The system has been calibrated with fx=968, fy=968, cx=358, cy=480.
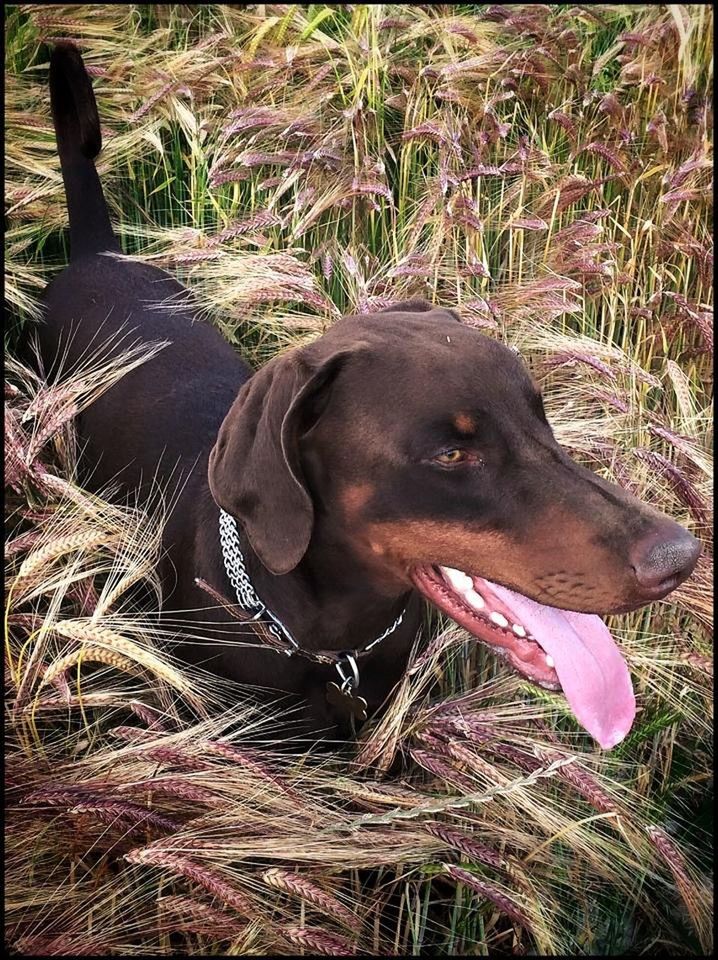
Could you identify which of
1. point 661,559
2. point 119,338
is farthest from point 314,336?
point 661,559

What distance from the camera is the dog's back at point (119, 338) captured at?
131 inches

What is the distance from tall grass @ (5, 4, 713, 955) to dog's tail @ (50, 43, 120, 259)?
0.52ft

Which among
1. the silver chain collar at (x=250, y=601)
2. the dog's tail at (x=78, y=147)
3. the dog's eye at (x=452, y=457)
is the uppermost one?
the dog's tail at (x=78, y=147)

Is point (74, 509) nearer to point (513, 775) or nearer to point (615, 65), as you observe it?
point (513, 775)

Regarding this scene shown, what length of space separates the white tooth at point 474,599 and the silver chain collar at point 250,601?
37 centimetres

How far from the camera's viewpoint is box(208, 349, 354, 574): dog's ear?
2.23 m

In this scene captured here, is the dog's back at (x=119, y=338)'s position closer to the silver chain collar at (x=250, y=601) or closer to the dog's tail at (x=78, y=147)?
the dog's tail at (x=78, y=147)

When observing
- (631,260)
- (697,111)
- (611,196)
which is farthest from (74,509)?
(697,111)

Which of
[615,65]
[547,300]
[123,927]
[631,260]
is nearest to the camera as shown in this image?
[123,927]

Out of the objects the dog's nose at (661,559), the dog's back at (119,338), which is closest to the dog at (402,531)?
the dog's nose at (661,559)

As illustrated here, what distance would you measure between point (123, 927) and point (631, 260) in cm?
277

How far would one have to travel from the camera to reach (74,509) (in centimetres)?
271

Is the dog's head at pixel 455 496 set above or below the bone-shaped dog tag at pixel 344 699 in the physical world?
above

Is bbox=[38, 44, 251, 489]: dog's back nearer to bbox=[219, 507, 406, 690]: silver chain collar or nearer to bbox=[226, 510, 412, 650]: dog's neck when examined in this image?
bbox=[219, 507, 406, 690]: silver chain collar
